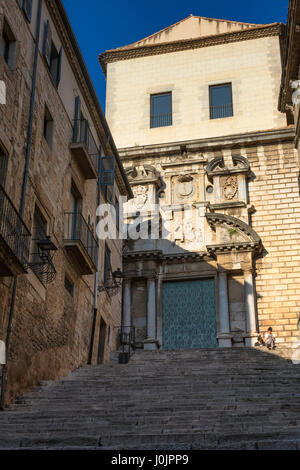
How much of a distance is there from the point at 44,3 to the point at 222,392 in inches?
395

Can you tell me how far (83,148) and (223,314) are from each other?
26.4 feet

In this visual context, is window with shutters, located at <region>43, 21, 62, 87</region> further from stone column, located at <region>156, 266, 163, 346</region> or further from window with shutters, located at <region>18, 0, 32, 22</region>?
stone column, located at <region>156, 266, 163, 346</region>

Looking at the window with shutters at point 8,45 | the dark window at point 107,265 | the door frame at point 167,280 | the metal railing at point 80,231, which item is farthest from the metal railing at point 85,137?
the door frame at point 167,280

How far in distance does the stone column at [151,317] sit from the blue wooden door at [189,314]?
45 cm

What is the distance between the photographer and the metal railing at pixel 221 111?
86.8ft

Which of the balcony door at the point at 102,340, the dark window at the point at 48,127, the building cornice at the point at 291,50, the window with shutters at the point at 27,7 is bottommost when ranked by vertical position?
the balcony door at the point at 102,340

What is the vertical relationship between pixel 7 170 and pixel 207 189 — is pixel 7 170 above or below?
below

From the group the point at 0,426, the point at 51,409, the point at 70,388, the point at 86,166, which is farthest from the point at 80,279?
the point at 0,426

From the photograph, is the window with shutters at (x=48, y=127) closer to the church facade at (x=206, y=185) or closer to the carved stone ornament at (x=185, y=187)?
the church facade at (x=206, y=185)

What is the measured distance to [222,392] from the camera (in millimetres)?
12078

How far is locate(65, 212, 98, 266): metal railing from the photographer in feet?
55.2

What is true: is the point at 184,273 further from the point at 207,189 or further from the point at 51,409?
the point at 51,409

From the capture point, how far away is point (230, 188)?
79.9ft

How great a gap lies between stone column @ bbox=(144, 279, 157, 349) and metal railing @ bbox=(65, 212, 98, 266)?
17.8 feet
